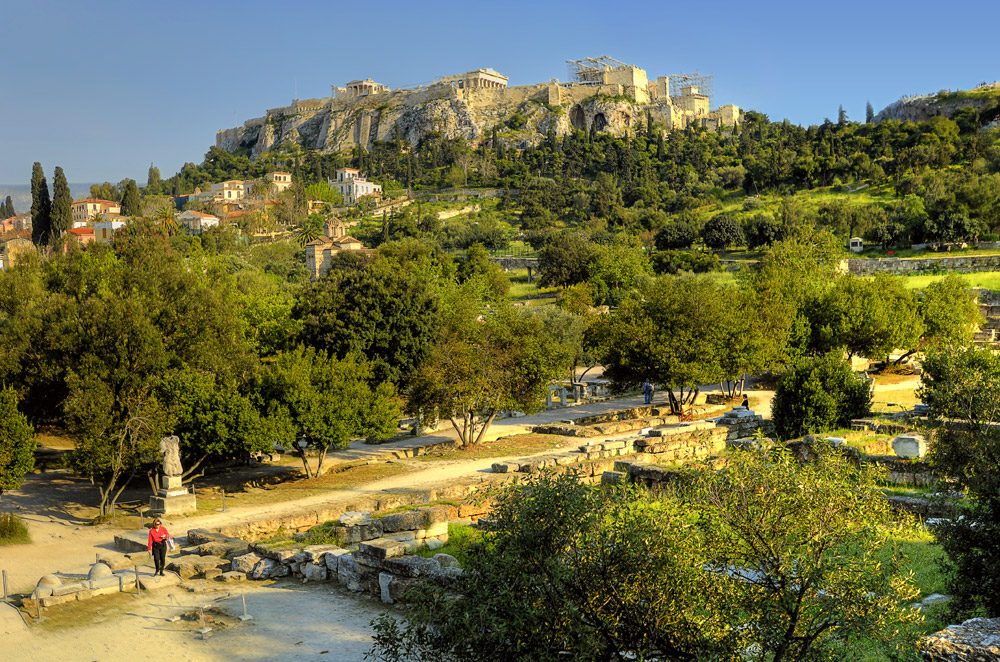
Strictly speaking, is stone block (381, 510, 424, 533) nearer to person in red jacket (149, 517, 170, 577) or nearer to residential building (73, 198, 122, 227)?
person in red jacket (149, 517, 170, 577)

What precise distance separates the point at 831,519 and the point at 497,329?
20.0 meters

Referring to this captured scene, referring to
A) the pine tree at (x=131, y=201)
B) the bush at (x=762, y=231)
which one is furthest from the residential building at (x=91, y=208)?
the bush at (x=762, y=231)

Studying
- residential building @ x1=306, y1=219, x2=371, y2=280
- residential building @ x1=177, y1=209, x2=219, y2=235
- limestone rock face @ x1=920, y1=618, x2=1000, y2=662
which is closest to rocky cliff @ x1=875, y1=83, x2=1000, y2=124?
residential building @ x1=306, y1=219, x2=371, y2=280

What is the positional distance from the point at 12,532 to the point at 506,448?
505 inches

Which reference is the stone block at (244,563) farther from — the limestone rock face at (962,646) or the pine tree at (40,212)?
the pine tree at (40,212)

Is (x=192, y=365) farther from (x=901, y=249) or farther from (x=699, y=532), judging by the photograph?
(x=901, y=249)

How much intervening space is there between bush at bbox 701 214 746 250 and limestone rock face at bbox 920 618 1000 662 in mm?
67192

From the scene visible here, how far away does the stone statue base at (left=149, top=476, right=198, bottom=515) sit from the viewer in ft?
62.3

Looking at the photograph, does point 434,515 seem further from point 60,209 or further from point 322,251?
point 322,251

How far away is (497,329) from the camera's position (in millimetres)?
26828

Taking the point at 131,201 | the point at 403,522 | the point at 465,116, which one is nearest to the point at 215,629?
the point at 403,522

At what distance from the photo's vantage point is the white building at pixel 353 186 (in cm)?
13362

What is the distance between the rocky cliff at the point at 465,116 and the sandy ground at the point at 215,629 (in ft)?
464

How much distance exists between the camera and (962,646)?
6703 millimetres
